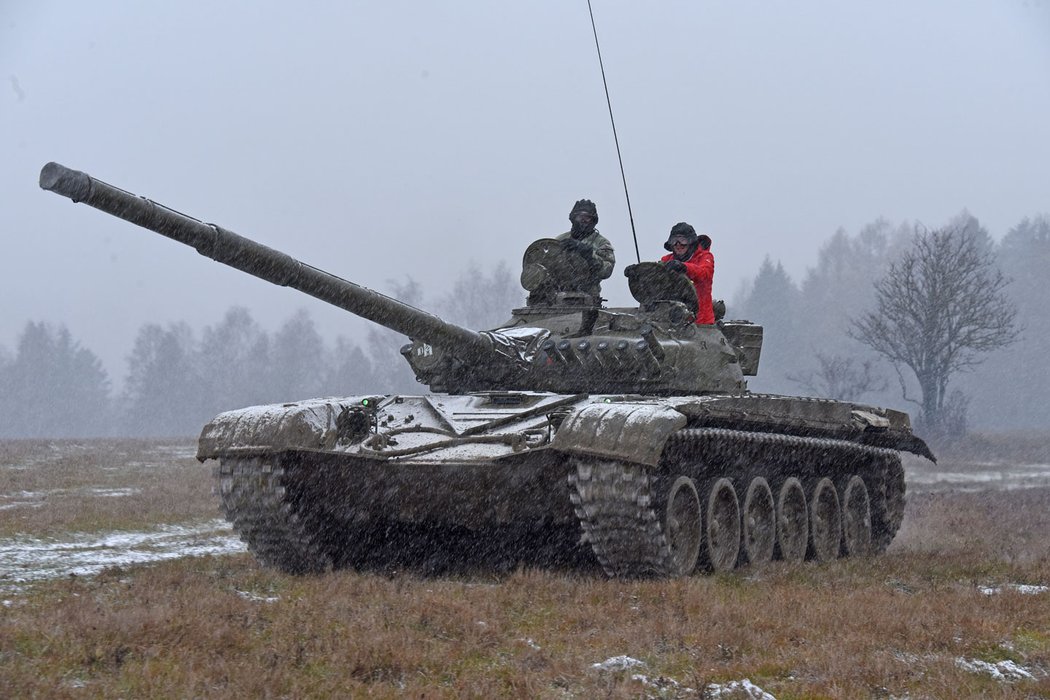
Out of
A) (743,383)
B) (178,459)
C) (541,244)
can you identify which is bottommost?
(178,459)

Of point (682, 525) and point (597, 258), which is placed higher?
point (597, 258)

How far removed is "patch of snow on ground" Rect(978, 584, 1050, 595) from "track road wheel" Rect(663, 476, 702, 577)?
221cm

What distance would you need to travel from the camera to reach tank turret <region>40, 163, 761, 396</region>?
1101 centimetres

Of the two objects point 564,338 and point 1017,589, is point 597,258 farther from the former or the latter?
point 1017,589

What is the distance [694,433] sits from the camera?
1009 centimetres

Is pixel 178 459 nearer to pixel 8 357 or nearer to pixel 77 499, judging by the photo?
pixel 77 499

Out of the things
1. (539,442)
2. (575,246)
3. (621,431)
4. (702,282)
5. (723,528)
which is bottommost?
(723,528)

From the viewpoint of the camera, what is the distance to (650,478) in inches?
380

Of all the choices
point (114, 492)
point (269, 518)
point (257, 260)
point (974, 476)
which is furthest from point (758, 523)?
point (974, 476)

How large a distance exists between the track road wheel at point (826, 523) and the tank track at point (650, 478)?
52 cm

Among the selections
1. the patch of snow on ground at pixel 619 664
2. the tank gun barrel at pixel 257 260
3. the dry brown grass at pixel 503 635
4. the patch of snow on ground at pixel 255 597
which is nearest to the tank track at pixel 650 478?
the dry brown grass at pixel 503 635

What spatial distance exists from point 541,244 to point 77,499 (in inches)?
443

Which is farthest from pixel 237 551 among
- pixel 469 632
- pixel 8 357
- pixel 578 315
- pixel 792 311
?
pixel 8 357

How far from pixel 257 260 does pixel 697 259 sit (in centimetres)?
484
